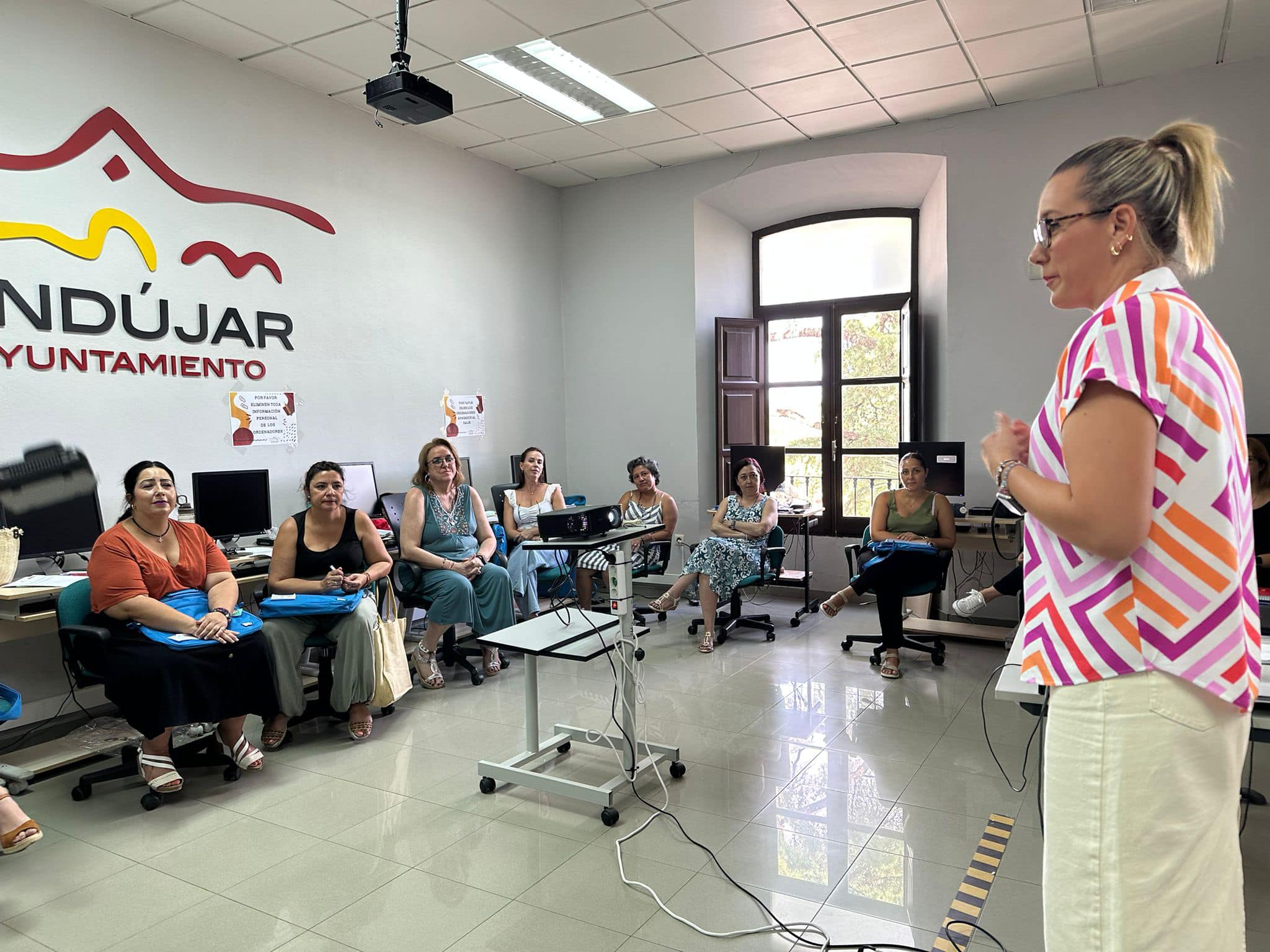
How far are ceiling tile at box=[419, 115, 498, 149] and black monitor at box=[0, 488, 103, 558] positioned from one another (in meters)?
3.20

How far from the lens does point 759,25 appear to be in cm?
429

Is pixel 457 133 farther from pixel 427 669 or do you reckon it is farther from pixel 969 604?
pixel 969 604

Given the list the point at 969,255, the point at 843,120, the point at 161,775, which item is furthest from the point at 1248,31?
the point at 161,775

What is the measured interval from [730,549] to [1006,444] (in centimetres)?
419

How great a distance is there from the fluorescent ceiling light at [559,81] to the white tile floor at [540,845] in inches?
136

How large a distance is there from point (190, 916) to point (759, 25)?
4393 mm

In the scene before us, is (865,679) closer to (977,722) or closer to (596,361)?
(977,722)

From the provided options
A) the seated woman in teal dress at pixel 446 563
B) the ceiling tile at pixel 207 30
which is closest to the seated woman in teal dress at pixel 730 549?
the seated woman in teal dress at pixel 446 563

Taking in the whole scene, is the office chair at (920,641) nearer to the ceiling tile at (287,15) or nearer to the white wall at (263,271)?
the white wall at (263,271)

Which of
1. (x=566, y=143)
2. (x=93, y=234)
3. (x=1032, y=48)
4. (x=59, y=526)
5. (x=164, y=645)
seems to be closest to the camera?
(x=164, y=645)

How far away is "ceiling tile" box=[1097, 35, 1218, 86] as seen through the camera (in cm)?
459

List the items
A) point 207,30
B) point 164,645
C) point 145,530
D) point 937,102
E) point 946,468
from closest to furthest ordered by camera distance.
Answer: point 164,645
point 145,530
point 207,30
point 946,468
point 937,102

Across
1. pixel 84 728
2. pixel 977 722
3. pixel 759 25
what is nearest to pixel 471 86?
pixel 759 25

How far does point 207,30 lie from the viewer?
4.23 meters
